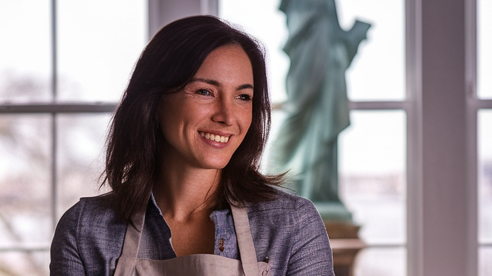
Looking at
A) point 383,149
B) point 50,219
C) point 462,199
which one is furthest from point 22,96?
point 462,199

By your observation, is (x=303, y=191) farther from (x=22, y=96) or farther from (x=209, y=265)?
(x=22, y=96)

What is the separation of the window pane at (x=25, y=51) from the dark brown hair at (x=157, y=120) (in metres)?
1.12

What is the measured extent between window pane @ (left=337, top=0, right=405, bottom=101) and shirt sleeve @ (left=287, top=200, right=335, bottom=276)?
1.19 meters

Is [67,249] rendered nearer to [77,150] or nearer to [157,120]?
[157,120]

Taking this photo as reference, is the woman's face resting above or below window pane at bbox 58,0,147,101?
below

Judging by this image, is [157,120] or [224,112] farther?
[157,120]

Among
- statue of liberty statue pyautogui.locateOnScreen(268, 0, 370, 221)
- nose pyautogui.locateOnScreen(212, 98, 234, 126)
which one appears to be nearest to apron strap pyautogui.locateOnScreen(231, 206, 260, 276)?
nose pyautogui.locateOnScreen(212, 98, 234, 126)

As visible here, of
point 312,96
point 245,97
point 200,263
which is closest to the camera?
point 200,263

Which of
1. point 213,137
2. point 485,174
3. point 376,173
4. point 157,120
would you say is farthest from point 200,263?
point 485,174

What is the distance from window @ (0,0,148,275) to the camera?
2.56 m

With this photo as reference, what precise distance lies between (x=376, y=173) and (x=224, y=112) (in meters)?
1.39

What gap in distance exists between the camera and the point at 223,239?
1463 millimetres

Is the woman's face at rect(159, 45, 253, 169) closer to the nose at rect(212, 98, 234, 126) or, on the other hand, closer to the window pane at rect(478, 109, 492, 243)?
the nose at rect(212, 98, 234, 126)

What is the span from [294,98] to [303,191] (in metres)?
0.43
